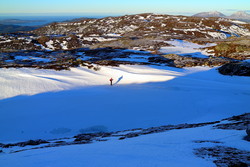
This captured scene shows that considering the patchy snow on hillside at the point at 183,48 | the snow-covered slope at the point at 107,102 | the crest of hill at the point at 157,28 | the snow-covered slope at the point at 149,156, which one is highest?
the crest of hill at the point at 157,28

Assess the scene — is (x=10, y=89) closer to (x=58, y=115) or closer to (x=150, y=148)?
(x=58, y=115)

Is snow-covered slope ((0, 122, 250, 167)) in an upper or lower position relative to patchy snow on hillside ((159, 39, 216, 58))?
lower

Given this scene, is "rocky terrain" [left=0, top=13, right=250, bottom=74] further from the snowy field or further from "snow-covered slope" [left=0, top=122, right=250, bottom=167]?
"snow-covered slope" [left=0, top=122, right=250, bottom=167]

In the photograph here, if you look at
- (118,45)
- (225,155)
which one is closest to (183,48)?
(118,45)

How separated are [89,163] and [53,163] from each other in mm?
977

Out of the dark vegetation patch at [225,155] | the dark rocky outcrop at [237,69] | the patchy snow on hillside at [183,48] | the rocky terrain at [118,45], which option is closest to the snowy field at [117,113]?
the dark vegetation patch at [225,155]

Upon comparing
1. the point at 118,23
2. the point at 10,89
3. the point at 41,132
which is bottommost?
the point at 41,132

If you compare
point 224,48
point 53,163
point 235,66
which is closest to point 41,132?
point 53,163

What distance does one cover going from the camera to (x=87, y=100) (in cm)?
1582

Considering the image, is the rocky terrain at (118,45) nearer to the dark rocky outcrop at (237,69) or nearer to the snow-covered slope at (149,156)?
the dark rocky outcrop at (237,69)

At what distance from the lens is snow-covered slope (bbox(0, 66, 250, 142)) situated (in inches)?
476

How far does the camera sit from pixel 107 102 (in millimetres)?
15336

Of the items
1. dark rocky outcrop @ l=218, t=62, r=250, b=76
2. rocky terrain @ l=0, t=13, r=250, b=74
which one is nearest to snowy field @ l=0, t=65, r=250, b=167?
dark rocky outcrop @ l=218, t=62, r=250, b=76

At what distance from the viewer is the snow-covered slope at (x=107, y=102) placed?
39.7ft
